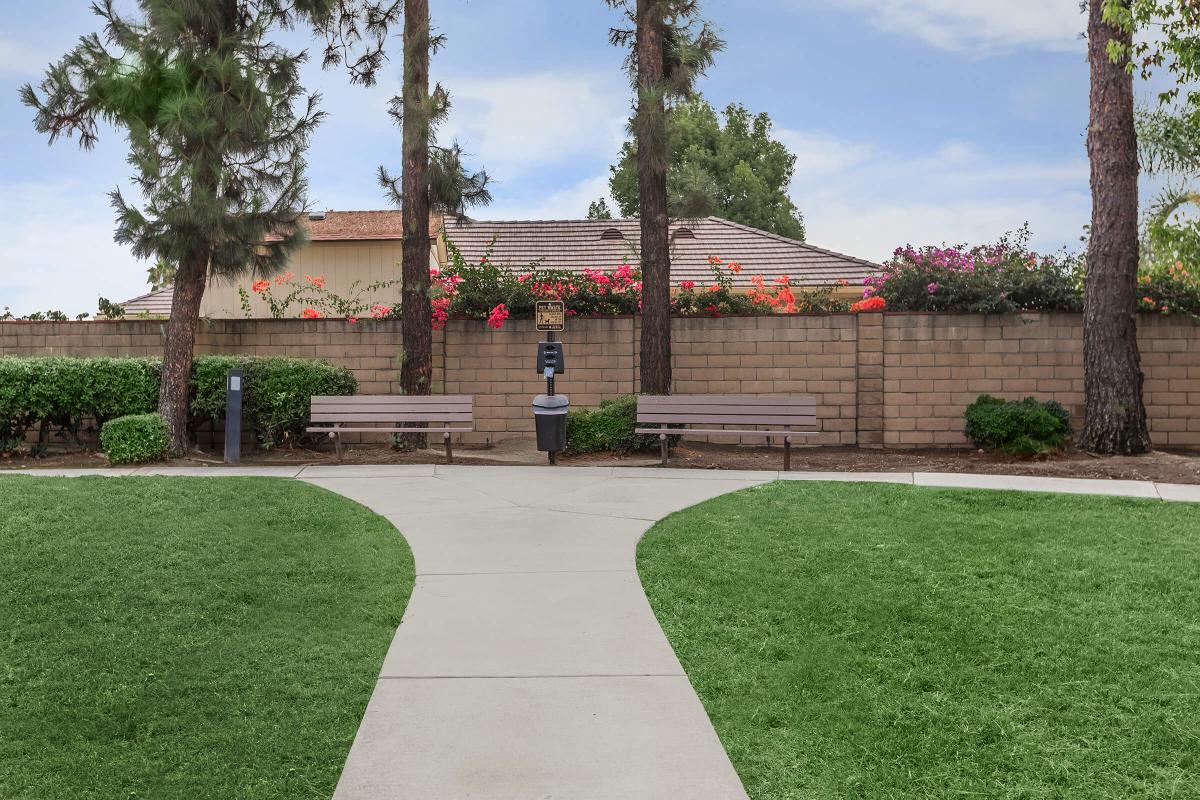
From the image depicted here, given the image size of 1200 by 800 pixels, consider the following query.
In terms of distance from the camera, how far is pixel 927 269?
52.4 ft

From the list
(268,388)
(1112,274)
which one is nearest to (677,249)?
(1112,274)

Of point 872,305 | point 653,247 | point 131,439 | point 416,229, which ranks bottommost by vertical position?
point 131,439

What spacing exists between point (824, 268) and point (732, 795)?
909 inches

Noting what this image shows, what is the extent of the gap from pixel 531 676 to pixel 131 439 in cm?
1045

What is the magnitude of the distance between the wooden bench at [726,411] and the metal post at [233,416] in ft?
17.8

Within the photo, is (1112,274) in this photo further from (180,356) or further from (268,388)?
(180,356)

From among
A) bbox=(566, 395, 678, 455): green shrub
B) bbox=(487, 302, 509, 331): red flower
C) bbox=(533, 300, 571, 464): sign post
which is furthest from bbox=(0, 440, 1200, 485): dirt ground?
bbox=(487, 302, 509, 331): red flower

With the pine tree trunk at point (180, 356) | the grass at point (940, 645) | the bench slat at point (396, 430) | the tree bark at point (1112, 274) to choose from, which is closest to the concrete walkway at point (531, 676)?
the grass at point (940, 645)

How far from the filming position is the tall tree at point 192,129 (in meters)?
14.1

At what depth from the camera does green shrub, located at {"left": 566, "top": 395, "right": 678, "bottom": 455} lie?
562 inches

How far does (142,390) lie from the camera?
14.9 meters

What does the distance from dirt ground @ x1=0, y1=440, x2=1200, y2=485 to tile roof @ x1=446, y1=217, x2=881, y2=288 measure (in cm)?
1011

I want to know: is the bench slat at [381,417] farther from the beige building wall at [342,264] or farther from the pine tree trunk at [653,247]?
the beige building wall at [342,264]

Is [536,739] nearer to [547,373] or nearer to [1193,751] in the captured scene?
[1193,751]
